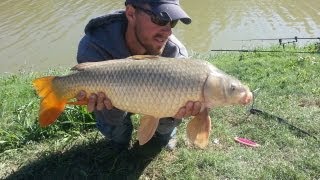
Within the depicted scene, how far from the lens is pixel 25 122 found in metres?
3.98

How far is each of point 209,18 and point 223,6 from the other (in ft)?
3.95

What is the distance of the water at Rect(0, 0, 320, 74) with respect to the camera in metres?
9.23

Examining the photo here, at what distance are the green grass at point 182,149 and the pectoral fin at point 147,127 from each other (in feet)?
1.97

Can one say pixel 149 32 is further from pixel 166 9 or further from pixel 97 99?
pixel 97 99

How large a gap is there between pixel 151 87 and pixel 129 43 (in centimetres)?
78

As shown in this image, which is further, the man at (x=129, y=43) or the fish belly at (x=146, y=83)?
the man at (x=129, y=43)

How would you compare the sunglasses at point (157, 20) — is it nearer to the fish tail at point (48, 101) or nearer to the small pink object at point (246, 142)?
the fish tail at point (48, 101)

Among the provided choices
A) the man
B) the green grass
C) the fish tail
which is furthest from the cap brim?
the green grass

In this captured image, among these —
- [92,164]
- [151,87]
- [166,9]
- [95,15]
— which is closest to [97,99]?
[151,87]

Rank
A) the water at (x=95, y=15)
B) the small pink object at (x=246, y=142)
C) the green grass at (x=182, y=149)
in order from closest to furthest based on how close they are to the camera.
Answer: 1. the green grass at (x=182, y=149)
2. the small pink object at (x=246, y=142)
3. the water at (x=95, y=15)

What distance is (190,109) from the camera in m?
2.69

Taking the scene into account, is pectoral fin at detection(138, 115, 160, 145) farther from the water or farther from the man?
the water

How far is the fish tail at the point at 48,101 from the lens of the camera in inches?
113

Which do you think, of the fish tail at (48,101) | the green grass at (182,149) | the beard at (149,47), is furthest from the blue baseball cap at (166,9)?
the green grass at (182,149)
